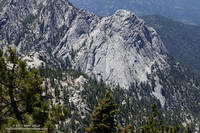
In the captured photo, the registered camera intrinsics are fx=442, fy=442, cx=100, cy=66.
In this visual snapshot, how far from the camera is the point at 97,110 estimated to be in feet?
160

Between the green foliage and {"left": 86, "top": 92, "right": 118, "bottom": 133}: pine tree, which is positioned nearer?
the green foliage

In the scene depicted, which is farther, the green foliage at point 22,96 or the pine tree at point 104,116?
the pine tree at point 104,116

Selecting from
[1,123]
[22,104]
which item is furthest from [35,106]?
[1,123]

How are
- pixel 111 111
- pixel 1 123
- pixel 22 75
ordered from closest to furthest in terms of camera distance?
pixel 1 123, pixel 22 75, pixel 111 111

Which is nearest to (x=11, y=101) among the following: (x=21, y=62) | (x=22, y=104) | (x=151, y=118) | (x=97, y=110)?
(x=22, y=104)

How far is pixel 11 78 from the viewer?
1491 inches

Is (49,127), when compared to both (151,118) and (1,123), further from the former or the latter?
(151,118)

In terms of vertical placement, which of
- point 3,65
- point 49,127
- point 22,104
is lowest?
point 49,127

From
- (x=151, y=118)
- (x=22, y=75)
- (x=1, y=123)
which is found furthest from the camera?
(x=151, y=118)

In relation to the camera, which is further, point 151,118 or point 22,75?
point 151,118

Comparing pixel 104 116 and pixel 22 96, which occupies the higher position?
pixel 22 96

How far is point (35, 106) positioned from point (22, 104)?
50.3 inches

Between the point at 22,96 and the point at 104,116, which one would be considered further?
the point at 104,116

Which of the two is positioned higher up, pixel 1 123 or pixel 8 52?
pixel 8 52
